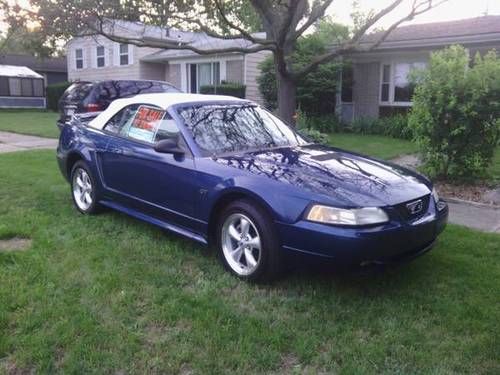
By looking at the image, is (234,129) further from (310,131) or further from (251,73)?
(251,73)

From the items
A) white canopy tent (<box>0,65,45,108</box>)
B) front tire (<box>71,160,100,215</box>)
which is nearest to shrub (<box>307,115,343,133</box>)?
front tire (<box>71,160,100,215</box>)

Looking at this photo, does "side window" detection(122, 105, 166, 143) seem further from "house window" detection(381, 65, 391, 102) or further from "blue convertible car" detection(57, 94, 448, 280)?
"house window" detection(381, 65, 391, 102)

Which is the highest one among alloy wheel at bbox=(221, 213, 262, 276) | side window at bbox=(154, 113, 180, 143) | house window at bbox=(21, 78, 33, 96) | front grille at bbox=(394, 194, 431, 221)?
house window at bbox=(21, 78, 33, 96)

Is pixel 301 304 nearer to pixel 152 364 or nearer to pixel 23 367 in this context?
pixel 152 364

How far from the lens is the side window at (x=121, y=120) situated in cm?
552

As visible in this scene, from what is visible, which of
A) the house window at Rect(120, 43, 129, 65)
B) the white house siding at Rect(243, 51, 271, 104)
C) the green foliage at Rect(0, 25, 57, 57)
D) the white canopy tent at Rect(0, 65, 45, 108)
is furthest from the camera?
the white canopy tent at Rect(0, 65, 45, 108)

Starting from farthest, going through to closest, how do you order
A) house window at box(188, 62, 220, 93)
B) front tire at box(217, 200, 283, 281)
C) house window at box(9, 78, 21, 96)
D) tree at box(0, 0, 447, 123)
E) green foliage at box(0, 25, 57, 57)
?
house window at box(9, 78, 21, 96), house window at box(188, 62, 220, 93), green foliage at box(0, 25, 57, 57), tree at box(0, 0, 447, 123), front tire at box(217, 200, 283, 281)

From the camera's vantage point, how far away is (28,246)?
502 cm

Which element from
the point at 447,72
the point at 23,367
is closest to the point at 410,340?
the point at 23,367

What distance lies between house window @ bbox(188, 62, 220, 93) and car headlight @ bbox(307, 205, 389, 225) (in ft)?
66.9

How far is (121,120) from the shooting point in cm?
565

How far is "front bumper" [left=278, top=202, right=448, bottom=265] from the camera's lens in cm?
355

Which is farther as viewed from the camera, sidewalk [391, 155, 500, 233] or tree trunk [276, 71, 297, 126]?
tree trunk [276, 71, 297, 126]

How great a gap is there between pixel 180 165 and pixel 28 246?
5.89 feet
